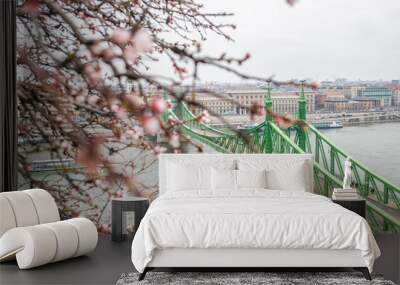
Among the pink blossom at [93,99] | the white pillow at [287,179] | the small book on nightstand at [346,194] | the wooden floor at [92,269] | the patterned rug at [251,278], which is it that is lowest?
the wooden floor at [92,269]

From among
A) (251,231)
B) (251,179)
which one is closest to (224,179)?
(251,179)

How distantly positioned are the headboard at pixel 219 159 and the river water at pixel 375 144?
0.52m

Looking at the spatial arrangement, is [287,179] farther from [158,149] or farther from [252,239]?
[252,239]

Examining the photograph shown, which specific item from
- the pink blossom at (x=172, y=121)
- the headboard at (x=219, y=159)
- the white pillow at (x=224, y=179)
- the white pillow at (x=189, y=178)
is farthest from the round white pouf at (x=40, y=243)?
the pink blossom at (x=172, y=121)

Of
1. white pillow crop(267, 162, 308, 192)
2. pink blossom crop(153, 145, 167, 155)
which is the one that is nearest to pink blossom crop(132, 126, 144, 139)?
pink blossom crop(153, 145, 167, 155)

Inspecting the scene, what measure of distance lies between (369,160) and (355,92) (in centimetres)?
79

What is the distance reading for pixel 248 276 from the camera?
169 inches

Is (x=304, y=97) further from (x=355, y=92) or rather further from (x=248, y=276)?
(x=248, y=276)

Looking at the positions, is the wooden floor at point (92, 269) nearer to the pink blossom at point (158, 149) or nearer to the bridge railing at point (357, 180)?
the bridge railing at point (357, 180)

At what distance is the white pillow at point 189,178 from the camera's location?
5781 millimetres

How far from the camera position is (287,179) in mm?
5785

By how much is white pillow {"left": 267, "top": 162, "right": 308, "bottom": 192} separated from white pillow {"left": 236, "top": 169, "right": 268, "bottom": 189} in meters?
0.09

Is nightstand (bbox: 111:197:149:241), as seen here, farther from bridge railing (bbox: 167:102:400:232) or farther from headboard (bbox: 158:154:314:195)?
bridge railing (bbox: 167:102:400:232)

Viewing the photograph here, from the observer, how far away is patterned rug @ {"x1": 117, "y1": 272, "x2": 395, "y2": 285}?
4.12 m
